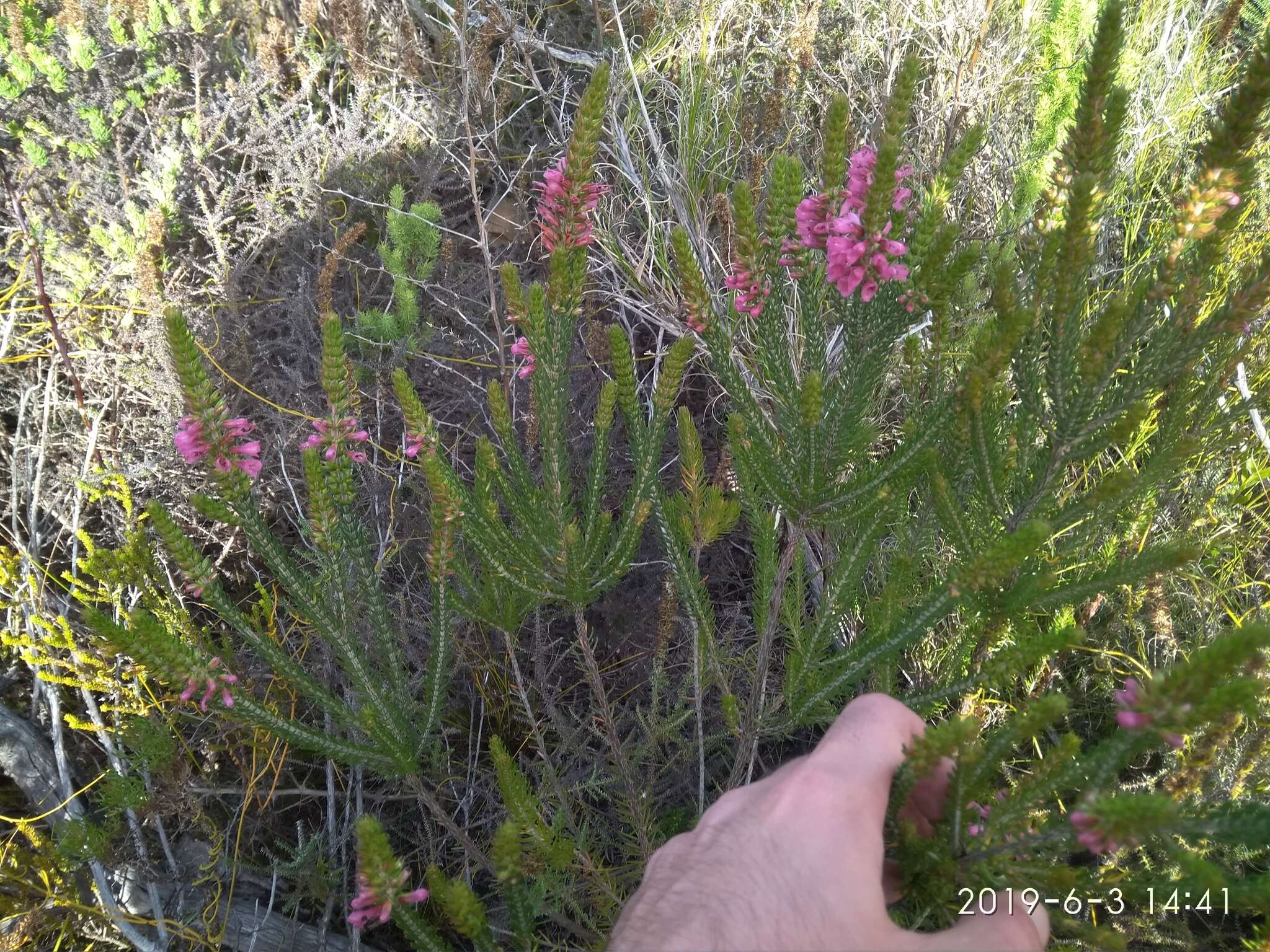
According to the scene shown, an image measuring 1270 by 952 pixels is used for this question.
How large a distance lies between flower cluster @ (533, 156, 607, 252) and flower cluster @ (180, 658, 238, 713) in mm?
1023

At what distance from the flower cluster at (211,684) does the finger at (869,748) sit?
107 cm

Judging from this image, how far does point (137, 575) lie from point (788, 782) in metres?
1.69

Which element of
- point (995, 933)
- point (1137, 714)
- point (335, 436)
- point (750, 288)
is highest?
point (750, 288)

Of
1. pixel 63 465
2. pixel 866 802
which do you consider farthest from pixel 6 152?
pixel 866 802

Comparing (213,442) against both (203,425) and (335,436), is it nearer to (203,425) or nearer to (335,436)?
(203,425)

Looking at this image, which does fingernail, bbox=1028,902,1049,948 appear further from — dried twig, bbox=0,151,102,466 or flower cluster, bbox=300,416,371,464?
dried twig, bbox=0,151,102,466

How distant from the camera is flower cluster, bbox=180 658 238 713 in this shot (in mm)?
1328

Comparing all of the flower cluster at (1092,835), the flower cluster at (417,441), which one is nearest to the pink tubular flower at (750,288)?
the flower cluster at (417,441)

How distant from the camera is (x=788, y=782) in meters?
1.19

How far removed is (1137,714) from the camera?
896 millimetres

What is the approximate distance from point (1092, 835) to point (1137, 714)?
0.15 meters

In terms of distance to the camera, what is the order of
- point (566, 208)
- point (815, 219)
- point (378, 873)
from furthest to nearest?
point (566, 208) < point (815, 219) < point (378, 873)

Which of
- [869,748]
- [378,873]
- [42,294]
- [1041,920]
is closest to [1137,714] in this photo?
[869,748]

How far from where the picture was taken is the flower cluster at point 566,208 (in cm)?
145
